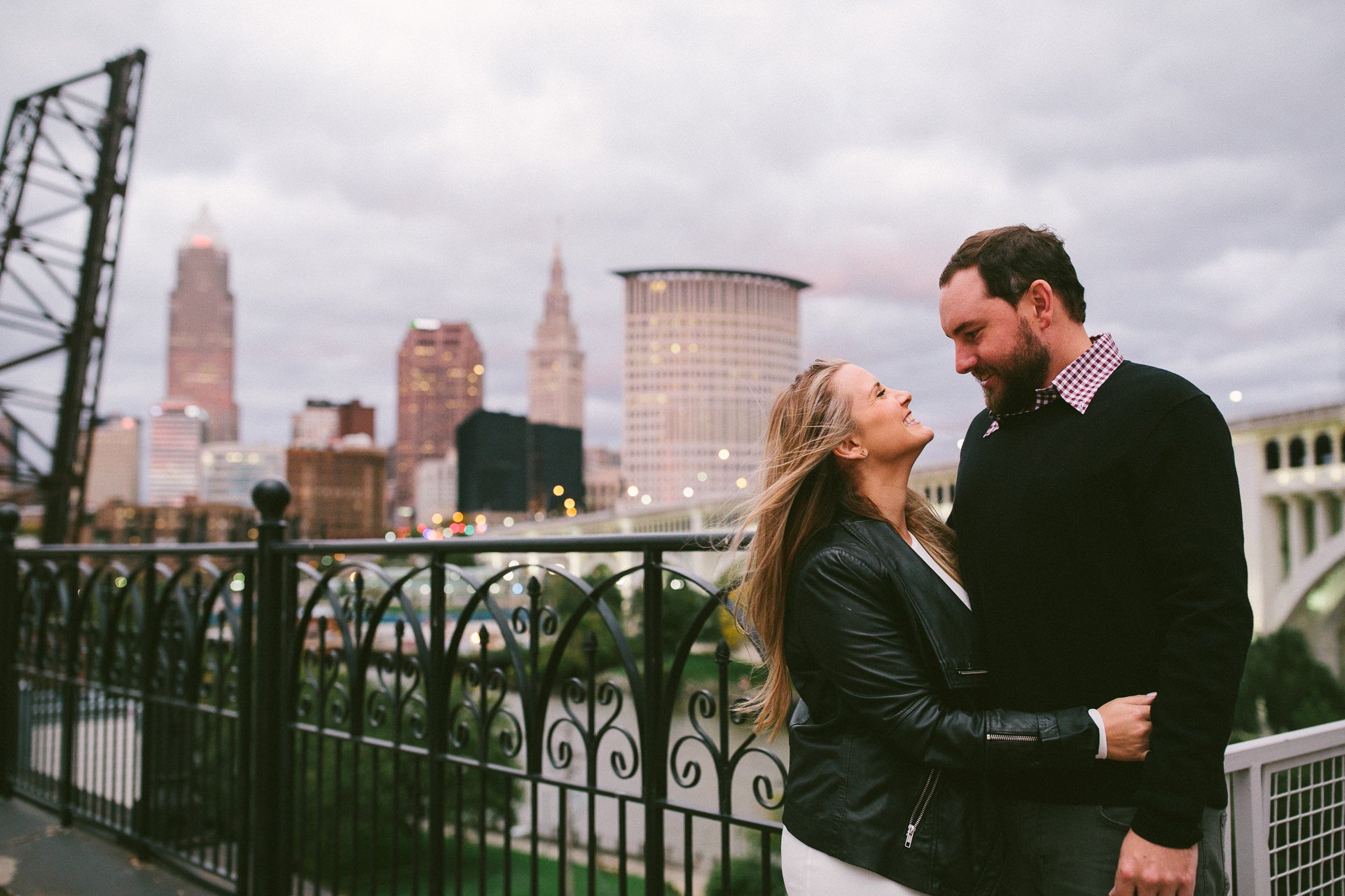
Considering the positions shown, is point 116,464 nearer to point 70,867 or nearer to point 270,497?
point 70,867

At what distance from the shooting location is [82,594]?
4.65m

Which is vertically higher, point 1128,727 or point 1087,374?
point 1087,374

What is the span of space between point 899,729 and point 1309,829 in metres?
1.18

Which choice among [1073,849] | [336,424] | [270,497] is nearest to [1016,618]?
[1073,849]

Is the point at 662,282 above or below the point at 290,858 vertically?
above

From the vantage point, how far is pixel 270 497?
357cm

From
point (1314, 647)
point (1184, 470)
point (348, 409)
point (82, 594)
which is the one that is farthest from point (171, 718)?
point (348, 409)

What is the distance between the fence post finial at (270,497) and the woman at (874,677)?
7.75 feet

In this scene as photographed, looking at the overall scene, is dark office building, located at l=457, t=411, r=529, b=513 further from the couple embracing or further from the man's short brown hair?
the man's short brown hair

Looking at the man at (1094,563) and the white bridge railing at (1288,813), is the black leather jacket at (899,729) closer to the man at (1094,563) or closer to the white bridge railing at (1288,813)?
the man at (1094,563)

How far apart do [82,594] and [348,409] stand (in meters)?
194

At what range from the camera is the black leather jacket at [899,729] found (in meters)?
1.55

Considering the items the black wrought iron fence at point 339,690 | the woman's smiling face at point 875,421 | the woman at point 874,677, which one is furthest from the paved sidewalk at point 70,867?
the woman's smiling face at point 875,421

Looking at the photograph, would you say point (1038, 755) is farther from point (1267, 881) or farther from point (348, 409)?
point (348, 409)
